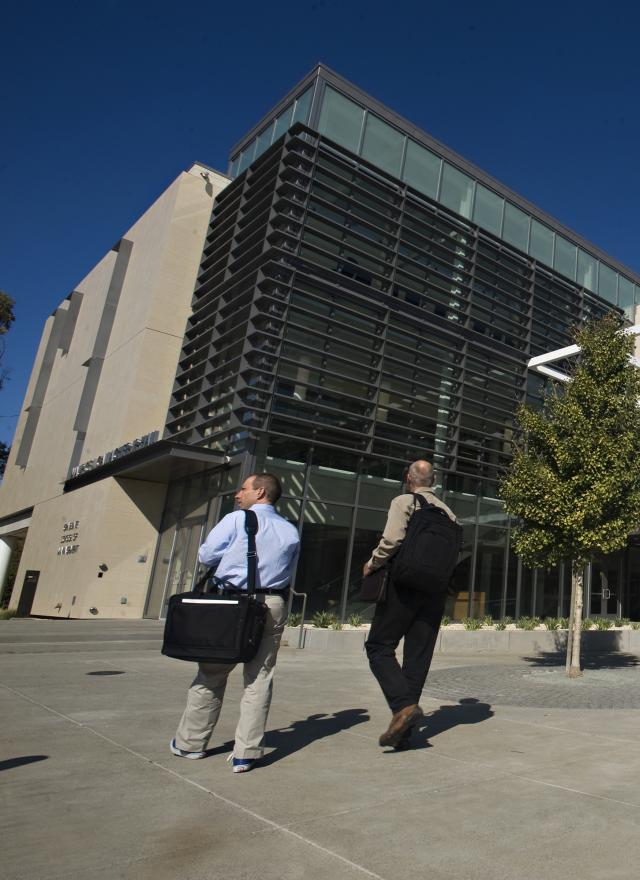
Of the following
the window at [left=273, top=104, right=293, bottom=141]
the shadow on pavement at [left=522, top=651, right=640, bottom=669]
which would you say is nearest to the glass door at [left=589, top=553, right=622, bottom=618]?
the shadow on pavement at [left=522, top=651, right=640, bottom=669]

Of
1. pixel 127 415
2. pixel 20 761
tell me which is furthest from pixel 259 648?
pixel 127 415

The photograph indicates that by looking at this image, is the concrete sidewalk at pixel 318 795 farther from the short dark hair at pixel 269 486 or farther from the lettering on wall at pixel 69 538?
the lettering on wall at pixel 69 538

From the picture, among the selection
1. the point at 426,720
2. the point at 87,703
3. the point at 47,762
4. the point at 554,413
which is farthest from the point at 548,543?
the point at 47,762

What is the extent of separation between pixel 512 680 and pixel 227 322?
44.5 ft

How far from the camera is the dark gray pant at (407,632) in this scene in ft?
13.9

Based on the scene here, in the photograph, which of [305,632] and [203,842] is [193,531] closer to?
[305,632]

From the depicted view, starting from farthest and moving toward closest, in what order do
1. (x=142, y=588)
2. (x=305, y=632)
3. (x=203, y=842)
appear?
(x=142, y=588) < (x=305, y=632) < (x=203, y=842)

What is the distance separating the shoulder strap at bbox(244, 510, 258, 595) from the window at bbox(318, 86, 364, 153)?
17697 millimetres

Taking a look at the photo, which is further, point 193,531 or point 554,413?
point 193,531

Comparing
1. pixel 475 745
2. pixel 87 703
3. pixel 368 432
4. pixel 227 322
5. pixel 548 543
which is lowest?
pixel 87 703

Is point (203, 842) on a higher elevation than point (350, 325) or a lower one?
lower

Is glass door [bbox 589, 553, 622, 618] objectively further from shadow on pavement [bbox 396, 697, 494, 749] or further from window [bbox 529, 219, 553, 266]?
shadow on pavement [bbox 396, 697, 494, 749]

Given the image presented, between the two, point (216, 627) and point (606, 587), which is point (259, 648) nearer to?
point (216, 627)

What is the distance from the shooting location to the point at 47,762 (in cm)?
364
